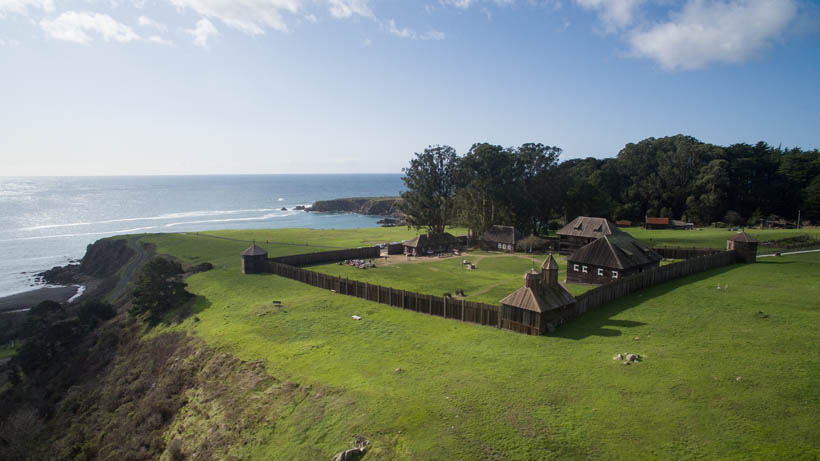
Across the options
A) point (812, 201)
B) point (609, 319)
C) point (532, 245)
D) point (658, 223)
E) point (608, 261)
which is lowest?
point (609, 319)

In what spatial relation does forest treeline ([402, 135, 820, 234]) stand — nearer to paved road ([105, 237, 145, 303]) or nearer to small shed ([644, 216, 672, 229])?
small shed ([644, 216, 672, 229])

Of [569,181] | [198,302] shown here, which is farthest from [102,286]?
[569,181]

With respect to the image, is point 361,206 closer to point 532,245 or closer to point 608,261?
point 532,245

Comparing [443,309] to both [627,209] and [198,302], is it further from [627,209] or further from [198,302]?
[627,209]

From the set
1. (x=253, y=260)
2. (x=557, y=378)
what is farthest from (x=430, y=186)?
(x=557, y=378)

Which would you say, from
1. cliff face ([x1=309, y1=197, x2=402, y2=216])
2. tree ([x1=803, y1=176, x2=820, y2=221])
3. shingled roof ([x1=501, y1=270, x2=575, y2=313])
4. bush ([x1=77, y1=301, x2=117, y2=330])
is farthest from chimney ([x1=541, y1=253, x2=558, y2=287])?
cliff face ([x1=309, y1=197, x2=402, y2=216])

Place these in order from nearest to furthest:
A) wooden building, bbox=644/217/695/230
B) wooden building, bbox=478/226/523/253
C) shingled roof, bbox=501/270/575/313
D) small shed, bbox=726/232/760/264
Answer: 1. shingled roof, bbox=501/270/575/313
2. small shed, bbox=726/232/760/264
3. wooden building, bbox=478/226/523/253
4. wooden building, bbox=644/217/695/230

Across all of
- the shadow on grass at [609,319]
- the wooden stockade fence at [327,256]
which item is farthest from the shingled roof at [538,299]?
the wooden stockade fence at [327,256]
